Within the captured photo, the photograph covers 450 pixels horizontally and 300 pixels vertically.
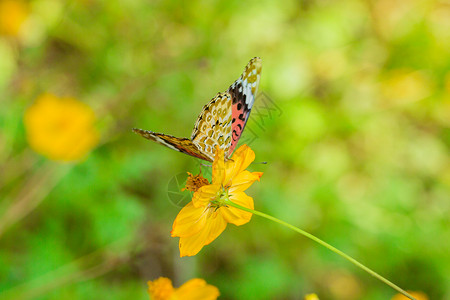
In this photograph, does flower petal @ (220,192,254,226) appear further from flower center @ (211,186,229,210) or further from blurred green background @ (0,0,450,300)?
blurred green background @ (0,0,450,300)

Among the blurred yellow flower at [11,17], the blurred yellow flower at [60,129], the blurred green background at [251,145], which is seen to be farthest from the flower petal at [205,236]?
the blurred yellow flower at [11,17]

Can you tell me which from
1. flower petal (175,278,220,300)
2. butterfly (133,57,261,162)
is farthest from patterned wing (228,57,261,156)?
flower petal (175,278,220,300)

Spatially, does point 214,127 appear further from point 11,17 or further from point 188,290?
point 11,17

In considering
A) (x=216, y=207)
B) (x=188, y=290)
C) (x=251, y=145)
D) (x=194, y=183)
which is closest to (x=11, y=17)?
(x=251, y=145)

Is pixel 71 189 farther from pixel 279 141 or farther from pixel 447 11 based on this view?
pixel 447 11

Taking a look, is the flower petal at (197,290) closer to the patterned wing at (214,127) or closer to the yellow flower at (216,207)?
the yellow flower at (216,207)
